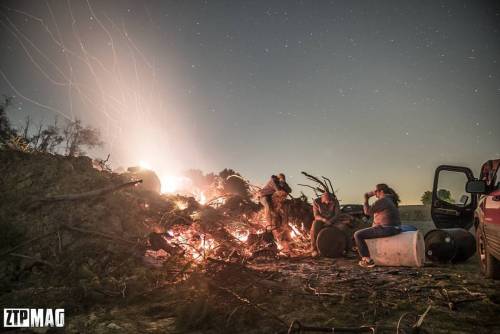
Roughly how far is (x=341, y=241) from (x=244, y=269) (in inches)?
183

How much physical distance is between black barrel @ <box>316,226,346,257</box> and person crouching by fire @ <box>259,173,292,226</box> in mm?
2913

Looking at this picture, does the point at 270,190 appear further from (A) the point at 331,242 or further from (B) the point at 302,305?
(B) the point at 302,305

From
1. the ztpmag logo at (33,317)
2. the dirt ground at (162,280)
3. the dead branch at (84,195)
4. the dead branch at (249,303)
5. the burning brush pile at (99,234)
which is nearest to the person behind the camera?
the dead branch at (249,303)

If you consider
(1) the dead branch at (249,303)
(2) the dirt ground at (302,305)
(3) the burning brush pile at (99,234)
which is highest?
(3) the burning brush pile at (99,234)

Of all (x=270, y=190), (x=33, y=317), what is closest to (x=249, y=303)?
(x=33, y=317)

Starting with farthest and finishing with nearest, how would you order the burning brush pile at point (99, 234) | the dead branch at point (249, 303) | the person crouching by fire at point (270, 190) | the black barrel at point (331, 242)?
the person crouching by fire at point (270, 190) → the black barrel at point (331, 242) → the burning brush pile at point (99, 234) → the dead branch at point (249, 303)

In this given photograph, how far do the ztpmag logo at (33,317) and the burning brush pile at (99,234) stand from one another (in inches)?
9.5

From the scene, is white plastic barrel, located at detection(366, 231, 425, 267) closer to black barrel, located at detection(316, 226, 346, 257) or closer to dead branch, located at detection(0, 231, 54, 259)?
black barrel, located at detection(316, 226, 346, 257)

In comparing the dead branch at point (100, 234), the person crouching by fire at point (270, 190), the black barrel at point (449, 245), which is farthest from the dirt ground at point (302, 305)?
the person crouching by fire at point (270, 190)

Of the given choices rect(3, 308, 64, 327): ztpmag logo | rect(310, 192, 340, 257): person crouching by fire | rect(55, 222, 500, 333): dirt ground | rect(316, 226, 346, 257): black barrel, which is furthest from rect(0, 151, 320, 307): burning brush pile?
rect(316, 226, 346, 257): black barrel

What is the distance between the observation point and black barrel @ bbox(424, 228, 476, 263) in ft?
27.7

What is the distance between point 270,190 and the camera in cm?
1303

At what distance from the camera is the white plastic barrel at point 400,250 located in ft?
26.4

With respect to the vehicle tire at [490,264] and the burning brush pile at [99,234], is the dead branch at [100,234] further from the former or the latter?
the vehicle tire at [490,264]
